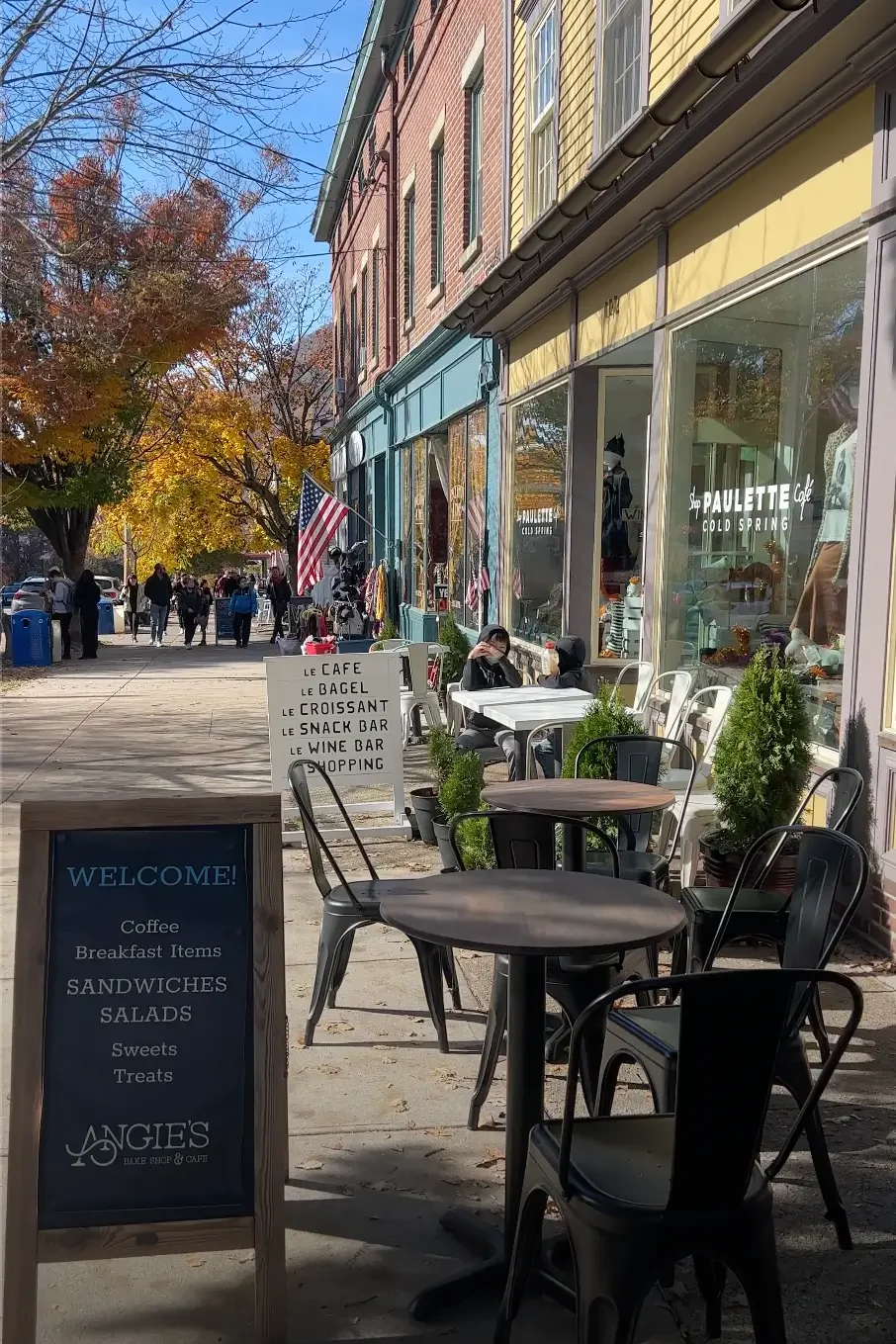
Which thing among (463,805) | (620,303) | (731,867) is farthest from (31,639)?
(731,867)

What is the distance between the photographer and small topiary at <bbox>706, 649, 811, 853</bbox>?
224 inches

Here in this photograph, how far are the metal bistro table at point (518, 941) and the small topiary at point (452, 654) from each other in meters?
8.92

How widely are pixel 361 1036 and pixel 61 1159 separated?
2002 mm

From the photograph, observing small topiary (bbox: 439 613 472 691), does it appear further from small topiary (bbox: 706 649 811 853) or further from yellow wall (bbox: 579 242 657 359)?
small topiary (bbox: 706 649 811 853)

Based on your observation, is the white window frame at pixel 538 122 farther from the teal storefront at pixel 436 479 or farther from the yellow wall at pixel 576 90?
the teal storefront at pixel 436 479

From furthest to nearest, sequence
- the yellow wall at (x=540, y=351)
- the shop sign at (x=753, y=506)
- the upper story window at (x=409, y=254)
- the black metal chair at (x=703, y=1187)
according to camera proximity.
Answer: the upper story window at (x=409, y=254)
the yellow wall at (x=540, y=351)
the shop sign at (x=753, y=506)
the black metal chair at (x=703, y=1187)

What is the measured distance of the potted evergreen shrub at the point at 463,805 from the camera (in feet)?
20.6

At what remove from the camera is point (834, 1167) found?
3.60 m

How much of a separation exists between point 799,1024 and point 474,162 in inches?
496

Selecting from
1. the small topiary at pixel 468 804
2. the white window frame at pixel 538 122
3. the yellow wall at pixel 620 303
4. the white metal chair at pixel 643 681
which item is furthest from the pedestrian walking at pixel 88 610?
the small topiary at pixel 468 804

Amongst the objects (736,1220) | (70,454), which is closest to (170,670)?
(70,454)

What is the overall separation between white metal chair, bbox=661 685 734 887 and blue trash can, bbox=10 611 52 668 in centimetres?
1496

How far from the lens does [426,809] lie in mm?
7309

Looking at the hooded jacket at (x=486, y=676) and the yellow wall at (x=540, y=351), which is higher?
the yellow wall at (x=540, y=351)
